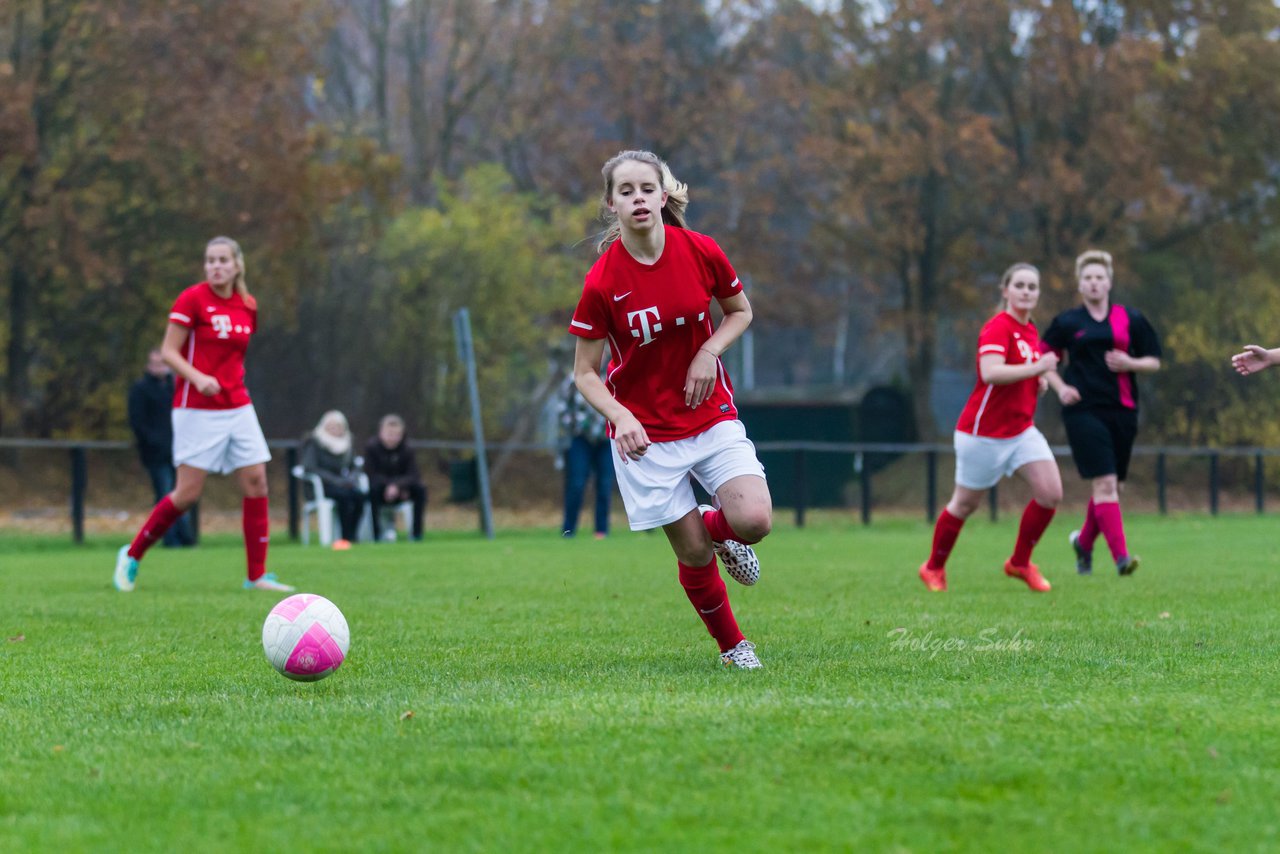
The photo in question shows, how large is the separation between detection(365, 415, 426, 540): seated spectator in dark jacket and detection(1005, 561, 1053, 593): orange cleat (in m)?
9.48

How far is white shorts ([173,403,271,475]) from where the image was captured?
1034 cm

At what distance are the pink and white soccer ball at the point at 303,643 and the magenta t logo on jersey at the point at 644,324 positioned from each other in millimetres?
1517

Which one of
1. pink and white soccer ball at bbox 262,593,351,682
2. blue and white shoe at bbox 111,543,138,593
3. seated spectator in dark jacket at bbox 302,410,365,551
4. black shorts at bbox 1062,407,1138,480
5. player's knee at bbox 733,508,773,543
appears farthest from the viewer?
seated spectator in dark jacket at bbox 302,410,365,551

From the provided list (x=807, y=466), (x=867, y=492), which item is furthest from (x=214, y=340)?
(x=867, y=492)

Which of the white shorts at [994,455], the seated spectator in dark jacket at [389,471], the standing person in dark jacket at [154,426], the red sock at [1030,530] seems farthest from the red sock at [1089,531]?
the standing person in dark jacket at [154,426]

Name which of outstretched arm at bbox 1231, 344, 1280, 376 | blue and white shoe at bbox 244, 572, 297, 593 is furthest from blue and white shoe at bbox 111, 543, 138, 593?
outstretched arm at bbox 1231, 344, 1280, 376

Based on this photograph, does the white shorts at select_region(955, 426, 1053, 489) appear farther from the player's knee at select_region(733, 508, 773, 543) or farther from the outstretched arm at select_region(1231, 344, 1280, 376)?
the player's knee at select_region(733, 508, 773, 543)

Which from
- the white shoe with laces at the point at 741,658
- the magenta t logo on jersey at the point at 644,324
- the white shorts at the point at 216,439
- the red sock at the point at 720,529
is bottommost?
the white shoe with laces at the point at 741,658

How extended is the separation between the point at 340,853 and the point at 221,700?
217 cm

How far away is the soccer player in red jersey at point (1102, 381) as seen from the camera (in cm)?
Result: 1085

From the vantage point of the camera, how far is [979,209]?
107 feet

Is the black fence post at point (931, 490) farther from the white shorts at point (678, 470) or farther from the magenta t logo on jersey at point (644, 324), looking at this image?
the magenta t logo on jersey at point (644, 324)

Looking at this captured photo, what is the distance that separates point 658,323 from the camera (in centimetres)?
612

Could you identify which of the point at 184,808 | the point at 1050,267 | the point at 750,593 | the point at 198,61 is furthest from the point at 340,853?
the point at 1050,267
